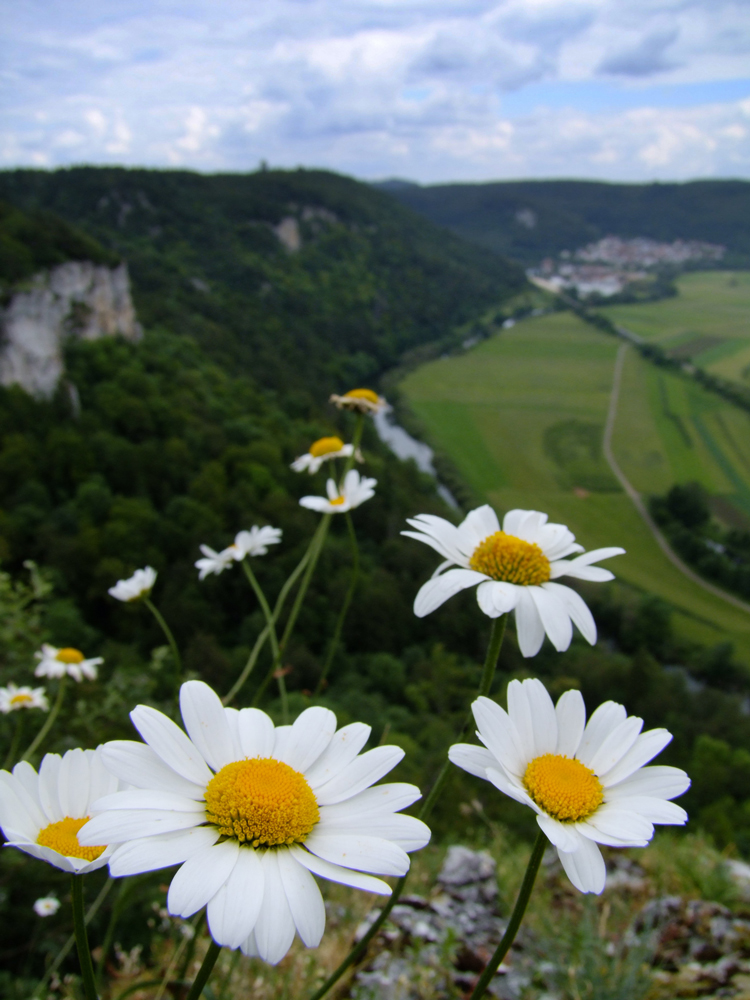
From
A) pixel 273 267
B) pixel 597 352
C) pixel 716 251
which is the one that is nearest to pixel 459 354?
pixel 597 352

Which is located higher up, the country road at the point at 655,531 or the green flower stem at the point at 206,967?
the green flower stem at the point at 206,967

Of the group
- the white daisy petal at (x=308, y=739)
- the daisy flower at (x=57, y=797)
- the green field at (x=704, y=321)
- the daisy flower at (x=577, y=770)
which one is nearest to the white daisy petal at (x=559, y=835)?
the daisy flower at (x=577, y=770)

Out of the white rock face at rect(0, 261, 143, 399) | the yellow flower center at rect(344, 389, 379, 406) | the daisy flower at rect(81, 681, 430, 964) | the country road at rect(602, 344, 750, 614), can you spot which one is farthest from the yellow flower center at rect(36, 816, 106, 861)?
the white rock face at rect(0, 261, 143, 399)

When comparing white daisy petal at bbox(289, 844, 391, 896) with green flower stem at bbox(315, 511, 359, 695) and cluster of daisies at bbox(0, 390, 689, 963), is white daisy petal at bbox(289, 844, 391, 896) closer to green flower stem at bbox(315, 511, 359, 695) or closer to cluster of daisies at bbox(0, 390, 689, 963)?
cluster of daisies at bbox(0, 390, 689, 963)

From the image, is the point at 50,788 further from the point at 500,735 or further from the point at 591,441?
the point at 591,441

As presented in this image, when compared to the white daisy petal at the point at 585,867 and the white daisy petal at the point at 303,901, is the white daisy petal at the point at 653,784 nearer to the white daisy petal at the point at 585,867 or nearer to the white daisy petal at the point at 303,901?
the white daisy petal at the point at 585,867

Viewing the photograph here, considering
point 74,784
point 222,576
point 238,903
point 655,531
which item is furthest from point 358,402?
point 655,531
